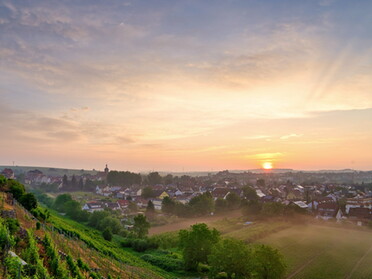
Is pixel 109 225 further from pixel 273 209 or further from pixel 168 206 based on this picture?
pixel 273 209

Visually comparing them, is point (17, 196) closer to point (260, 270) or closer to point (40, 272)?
point (40, 272)

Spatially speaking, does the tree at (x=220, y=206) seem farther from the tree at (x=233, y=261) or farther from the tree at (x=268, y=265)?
the tree at (x=268, y=265)

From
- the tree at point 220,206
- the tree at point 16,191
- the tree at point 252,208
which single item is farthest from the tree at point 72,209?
the tree at point 252,208

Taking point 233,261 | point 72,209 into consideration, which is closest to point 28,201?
point 233,261

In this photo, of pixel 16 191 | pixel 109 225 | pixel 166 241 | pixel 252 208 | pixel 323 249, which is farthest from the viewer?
pixel 252 208

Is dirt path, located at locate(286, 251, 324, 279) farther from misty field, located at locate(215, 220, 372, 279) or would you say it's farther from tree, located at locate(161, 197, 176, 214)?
tree, located at locate(161, 197, 176, 214)

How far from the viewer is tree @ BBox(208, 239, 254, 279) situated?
3088 cm

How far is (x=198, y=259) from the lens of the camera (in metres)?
38.1

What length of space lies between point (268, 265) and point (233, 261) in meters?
3.56

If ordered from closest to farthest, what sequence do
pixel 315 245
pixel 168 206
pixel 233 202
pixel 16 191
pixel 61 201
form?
1. pixel 16 191
2. pixel 315 245
3. pixel 61 201
4. pixel 168 206
5. pixel 233 202

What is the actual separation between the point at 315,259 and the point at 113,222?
121 feet

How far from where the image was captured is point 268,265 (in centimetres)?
2956

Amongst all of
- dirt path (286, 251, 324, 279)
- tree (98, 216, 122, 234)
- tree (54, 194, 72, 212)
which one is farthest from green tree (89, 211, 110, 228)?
dirt path (286, 251, 324, 279)

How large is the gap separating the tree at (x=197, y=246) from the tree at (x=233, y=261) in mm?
6410
